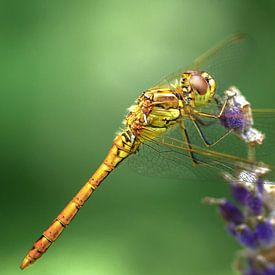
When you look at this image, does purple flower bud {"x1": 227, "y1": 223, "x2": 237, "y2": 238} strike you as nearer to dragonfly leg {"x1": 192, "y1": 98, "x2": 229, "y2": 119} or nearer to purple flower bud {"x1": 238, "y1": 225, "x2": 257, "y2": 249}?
purple flower bud {"x1": 238, "y1": 225, "x2": 257, "y2": 249}

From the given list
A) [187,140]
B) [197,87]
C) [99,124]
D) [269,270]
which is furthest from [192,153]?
[99,124]

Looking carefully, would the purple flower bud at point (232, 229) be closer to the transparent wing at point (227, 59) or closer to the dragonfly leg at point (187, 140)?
the dragonfly leg at point (187, 140)

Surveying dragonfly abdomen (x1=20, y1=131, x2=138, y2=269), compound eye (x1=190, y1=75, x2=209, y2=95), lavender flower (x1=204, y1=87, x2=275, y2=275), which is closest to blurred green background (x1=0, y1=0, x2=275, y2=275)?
dragonfly abdomen (x1=20, y1=131, x2=138, y2=269)

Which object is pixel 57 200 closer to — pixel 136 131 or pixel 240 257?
pixel 136 131

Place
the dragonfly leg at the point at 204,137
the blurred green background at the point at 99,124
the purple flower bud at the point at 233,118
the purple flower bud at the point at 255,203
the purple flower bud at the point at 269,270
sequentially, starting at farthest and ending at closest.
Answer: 1. the blurred green background at the point at 99,124
2. the dragonfly leg at the point at 204,137
3. the purple flower bud at the point at 233,118
4. the purple flower bud at the point at 255,203
5. the purple flower bud at the point at 269,270

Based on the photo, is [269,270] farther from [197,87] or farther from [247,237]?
[197,87]

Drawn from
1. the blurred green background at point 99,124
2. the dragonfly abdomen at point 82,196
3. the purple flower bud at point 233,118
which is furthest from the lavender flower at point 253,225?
the blurred green background at point 99,124

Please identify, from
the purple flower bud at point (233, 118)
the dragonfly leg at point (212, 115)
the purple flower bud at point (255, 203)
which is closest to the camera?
the purple flower bud at point (255, 203)
